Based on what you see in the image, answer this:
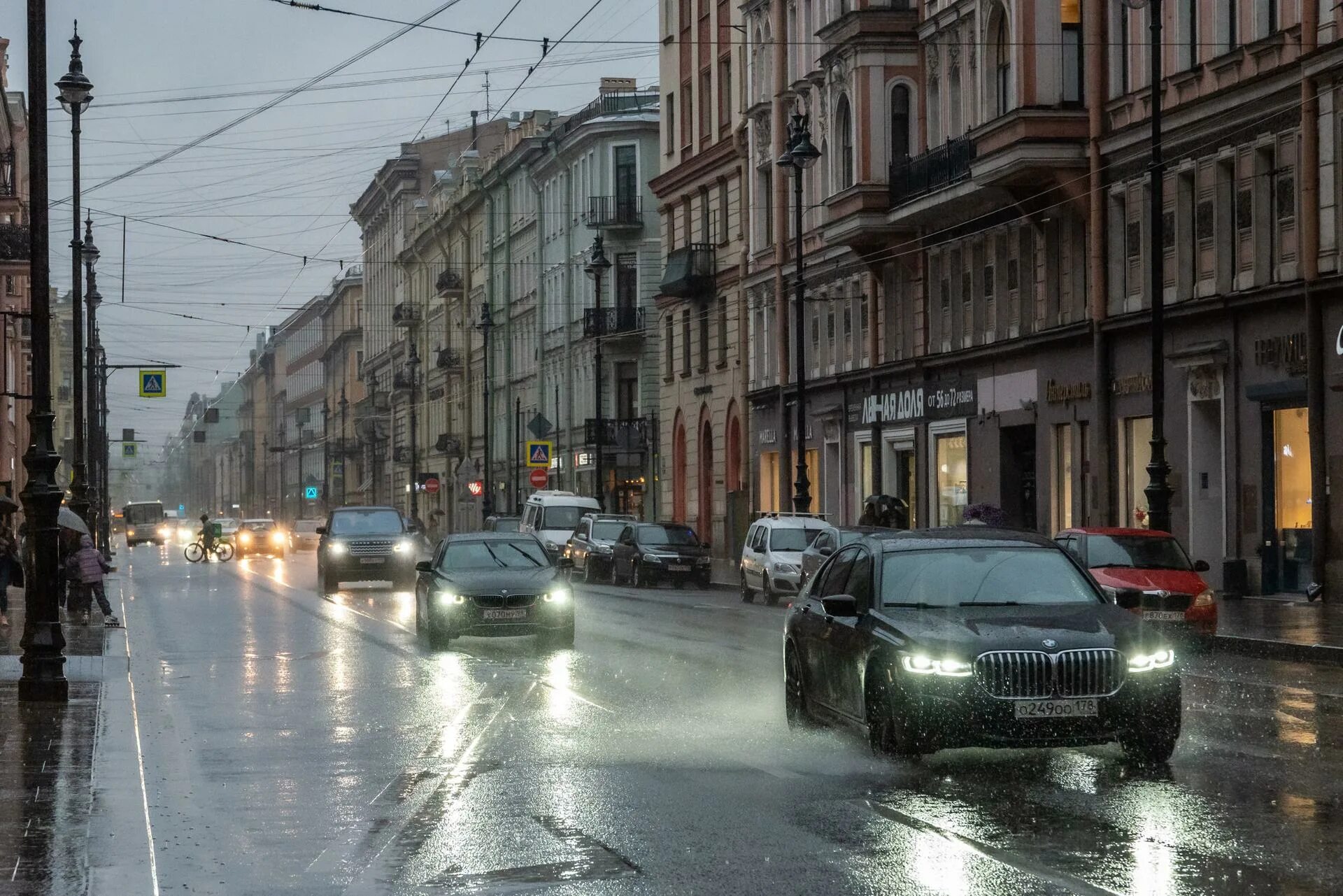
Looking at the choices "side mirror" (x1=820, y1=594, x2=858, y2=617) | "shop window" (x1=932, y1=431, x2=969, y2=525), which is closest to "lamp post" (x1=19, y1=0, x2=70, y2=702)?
"side mirror" (x1=820, y1=594, x2=858, y2=617)

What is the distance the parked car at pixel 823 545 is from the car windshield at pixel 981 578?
1783 centimetres

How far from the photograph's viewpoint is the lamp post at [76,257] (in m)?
29.1

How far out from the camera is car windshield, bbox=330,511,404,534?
43.8 m

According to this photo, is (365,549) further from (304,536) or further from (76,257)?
(304,536)

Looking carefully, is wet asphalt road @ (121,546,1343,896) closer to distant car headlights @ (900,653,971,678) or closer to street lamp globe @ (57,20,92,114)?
distant car headlights @ (900,653,971,678)

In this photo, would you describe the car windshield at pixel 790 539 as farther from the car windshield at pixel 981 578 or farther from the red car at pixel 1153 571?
the car windshield at pixel 981 578

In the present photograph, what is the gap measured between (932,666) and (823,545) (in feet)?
70.5

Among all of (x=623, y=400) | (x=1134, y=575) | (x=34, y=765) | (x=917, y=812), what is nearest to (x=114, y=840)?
(x=34, y=765)

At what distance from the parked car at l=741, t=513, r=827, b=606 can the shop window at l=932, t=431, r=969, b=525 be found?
6358 millimetres

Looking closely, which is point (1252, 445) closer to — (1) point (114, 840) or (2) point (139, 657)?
(2) point (139, 657)

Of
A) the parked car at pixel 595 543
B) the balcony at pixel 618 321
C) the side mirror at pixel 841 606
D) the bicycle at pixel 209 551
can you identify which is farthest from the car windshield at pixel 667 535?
the side mirror at pixel 841 606

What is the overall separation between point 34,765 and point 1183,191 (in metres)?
26.3

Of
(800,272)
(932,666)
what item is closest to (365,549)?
(800,272)

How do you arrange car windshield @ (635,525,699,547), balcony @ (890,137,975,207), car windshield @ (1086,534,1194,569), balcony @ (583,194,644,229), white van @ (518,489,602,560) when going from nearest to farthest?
car windshield @ (1086,534,1194,569)
balcony @ (890,137,975,207)
car windshield @ (635,525,699,547)
white van @ (518,489,602,560)
balcony @ (583,194,644,229)
